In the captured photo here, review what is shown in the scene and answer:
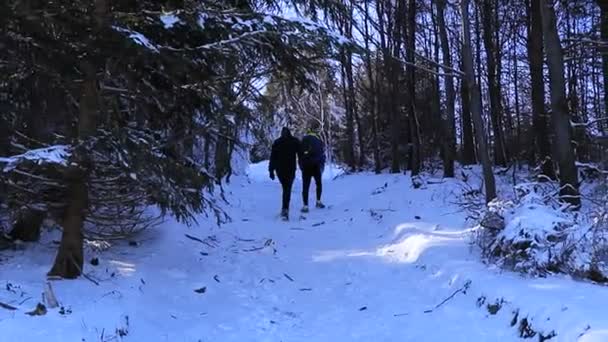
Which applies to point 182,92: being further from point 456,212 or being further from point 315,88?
point 456,212

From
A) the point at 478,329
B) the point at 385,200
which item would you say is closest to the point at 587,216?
the point at 478,329

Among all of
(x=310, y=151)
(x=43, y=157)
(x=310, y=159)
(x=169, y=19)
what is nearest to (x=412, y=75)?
(x=310, y=151)

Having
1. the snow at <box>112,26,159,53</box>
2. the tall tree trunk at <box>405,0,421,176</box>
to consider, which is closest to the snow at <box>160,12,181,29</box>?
the snow at <box>112,26,159,53</box>

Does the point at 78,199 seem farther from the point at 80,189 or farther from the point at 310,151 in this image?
the point at 310,151

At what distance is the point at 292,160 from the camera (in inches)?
546

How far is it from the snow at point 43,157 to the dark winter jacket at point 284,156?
8.09m

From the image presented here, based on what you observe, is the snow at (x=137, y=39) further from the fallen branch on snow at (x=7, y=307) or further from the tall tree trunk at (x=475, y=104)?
the tall tree trunk at (x=475, y=104)

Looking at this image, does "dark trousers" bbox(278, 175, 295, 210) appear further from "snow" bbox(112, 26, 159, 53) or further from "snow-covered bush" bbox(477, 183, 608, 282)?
"snow" bbox(112, 26, 159, 53)

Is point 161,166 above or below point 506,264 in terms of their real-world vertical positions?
above

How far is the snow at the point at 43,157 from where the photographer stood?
214 inches

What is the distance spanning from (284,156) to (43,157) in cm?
852

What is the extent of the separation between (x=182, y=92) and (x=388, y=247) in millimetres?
4020

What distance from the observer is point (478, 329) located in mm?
5414

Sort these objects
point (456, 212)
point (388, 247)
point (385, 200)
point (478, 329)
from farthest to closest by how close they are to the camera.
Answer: point (385, 200) → point (456, 212) → point (388, 247) → point (478, 329)
